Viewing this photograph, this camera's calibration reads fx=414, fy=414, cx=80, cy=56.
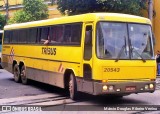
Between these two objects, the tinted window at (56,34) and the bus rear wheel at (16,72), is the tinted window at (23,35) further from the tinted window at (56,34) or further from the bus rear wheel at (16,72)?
the tinted window at (56,34)

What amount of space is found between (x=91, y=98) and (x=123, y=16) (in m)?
3.04

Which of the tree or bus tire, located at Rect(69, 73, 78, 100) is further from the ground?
the tree

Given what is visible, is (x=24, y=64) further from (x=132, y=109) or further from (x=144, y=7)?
(x=144, y=7)

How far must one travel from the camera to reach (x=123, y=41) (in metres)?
12.0

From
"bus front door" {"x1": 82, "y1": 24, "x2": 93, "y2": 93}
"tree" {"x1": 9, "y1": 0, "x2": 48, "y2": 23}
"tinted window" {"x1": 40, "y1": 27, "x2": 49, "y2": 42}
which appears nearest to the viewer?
"bus front door" {"x1": 82, "y1": 24, "x2": 93, "y2": 93}

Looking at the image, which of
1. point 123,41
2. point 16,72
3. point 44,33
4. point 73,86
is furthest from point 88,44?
point 16,72

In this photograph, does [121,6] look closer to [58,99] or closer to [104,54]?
[58,99]

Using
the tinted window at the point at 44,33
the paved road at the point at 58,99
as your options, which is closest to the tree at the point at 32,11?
the tinted window at the point at 44,33

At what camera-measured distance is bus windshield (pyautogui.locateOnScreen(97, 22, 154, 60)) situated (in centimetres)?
1170

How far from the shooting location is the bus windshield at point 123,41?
11.7 meters

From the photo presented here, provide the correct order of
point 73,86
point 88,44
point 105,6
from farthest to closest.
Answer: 1. point 105,6
2. point 73,86
3. point 88,44

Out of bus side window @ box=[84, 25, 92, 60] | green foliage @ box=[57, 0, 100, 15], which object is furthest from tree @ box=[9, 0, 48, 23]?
bus side window @ box=[84, 25, 92, 60]

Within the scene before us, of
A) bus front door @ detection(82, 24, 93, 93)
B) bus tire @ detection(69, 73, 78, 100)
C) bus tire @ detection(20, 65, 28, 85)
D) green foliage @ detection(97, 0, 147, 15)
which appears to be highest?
green foliage @ detection(97, 0, 147, 15)

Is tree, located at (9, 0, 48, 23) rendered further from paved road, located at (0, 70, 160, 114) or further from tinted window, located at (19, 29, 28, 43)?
paved road, located at (0, 70, 160, 114)
